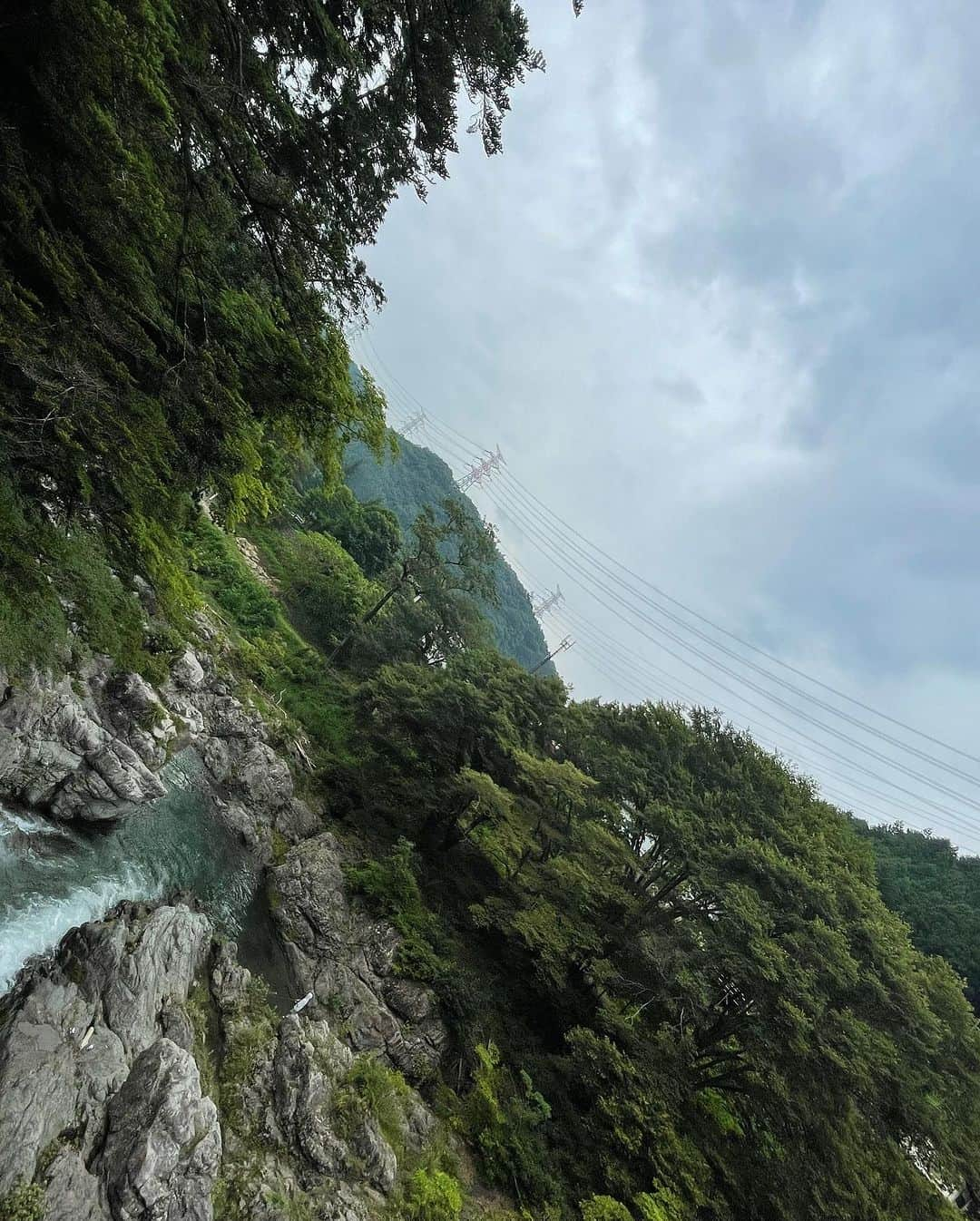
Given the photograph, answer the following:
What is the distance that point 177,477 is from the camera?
5.69 meters

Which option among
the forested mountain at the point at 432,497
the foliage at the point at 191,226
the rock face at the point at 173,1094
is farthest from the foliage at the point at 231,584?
the forested mountain at the point at 432,497

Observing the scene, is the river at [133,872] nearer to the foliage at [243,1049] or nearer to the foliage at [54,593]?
the foliage at [243,1049]

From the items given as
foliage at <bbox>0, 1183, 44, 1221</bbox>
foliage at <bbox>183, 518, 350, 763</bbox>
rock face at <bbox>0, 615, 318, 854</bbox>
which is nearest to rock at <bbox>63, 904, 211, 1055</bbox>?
foliage at <bbox>0, 1183, 44, 1221</bbox>

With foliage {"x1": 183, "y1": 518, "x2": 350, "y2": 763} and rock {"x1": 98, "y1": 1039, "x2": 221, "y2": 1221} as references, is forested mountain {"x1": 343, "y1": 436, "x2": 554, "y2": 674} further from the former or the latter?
rock {"x1": 98, "y1": 1039, "x2": 221, "y2": 1221}

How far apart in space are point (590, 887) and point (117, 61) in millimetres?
15389

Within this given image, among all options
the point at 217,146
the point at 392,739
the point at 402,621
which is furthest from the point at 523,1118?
the point at 402,621

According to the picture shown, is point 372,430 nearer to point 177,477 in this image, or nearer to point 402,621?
point 177,477

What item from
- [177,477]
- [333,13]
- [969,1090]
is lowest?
[177,477]

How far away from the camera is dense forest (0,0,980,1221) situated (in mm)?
4453

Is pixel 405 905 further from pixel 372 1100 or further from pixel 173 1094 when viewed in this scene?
pixel 173 1094

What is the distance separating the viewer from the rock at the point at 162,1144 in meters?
6.14

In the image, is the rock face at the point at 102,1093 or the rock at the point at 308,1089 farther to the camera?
the rock at the point at 308,1089

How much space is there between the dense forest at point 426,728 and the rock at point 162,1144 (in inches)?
46.3

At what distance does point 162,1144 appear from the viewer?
21.5ft
